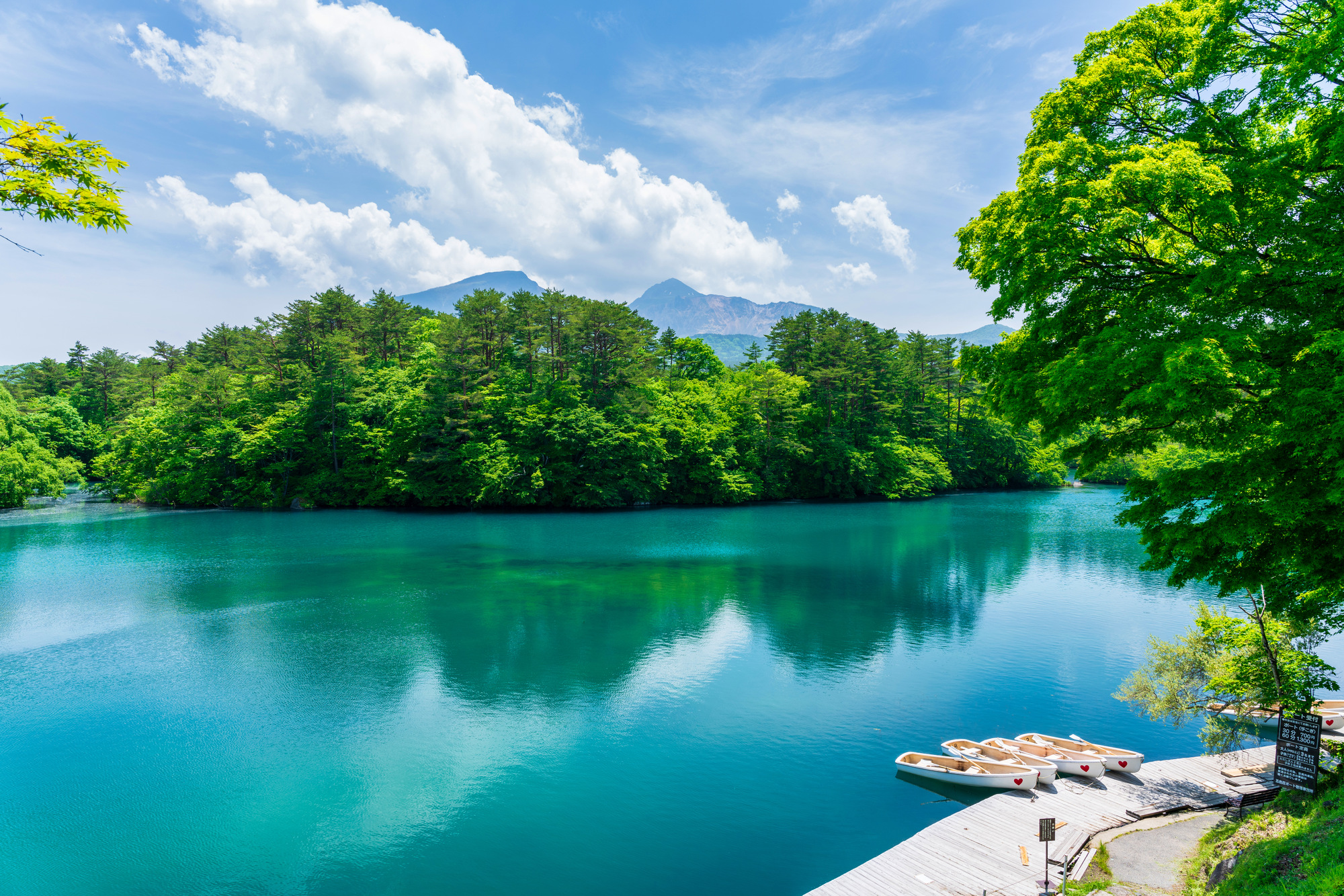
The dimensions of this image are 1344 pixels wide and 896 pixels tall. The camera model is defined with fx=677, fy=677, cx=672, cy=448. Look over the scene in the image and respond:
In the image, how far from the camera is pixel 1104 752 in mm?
13172

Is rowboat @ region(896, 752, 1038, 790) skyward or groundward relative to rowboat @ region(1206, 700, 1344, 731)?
groundward

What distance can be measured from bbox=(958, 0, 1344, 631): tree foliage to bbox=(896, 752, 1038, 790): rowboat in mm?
5205

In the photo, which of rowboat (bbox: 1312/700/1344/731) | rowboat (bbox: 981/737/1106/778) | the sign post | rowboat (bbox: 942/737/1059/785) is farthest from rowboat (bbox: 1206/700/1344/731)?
the sign post

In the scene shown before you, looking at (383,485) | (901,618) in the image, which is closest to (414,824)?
(901,618)

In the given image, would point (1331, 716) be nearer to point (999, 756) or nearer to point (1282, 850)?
point (999, 756)

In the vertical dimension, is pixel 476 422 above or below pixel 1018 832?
above

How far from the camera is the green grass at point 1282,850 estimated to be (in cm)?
657

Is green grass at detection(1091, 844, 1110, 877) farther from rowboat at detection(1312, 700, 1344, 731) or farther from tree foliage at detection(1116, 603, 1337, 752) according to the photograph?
rowboat at detection(1312, 700, 1344, 731)

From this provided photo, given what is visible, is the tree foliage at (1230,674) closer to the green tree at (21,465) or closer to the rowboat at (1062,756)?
the rowboat at (1062,756)

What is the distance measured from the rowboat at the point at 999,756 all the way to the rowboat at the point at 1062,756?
0.17 meters

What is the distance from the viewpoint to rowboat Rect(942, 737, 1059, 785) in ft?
40.7

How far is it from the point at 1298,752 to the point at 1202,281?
812 centimetres

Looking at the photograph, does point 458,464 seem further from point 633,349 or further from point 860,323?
point 860,323

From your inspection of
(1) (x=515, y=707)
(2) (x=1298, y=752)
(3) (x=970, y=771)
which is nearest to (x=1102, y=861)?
(3) (x=970, y=771)
